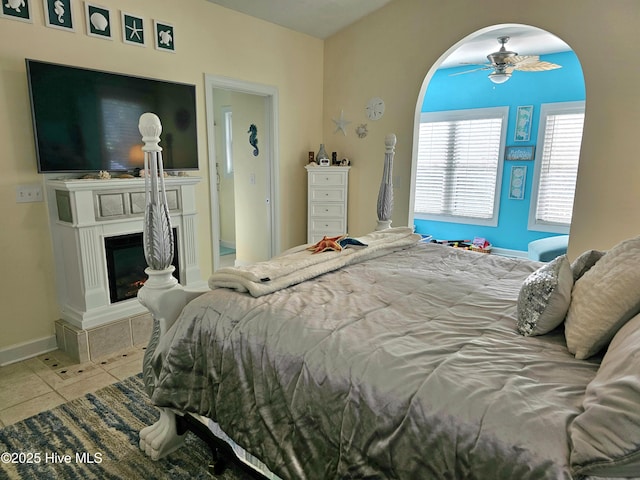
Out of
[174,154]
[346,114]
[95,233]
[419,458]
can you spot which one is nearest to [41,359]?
[95,233]

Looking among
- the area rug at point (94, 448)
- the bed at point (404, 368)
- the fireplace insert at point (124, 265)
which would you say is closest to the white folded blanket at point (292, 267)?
the bed at point (404, 368)

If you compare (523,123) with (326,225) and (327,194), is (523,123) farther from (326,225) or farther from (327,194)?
(326,225)

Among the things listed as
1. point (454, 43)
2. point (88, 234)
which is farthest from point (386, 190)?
point (88, 234)

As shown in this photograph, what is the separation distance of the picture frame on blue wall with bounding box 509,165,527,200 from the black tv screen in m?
4.50

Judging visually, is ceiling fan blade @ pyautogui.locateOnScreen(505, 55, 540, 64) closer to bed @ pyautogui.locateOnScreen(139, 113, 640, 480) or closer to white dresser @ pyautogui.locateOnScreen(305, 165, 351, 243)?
white dresser @ pyautogui.locateOnScreen(305, 165, 351, 243)

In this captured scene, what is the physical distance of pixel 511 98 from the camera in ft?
18.4

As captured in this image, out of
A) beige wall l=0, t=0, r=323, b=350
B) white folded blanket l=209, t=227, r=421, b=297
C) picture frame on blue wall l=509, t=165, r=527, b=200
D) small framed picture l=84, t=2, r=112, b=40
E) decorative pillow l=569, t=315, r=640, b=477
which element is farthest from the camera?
picture frame on blue wall l=509, t=165, r=527, b=200

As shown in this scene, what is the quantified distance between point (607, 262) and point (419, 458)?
0.92m

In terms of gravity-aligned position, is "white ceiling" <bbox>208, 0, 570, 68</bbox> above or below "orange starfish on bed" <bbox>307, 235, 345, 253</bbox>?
above

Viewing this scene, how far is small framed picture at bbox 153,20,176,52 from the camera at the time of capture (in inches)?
131

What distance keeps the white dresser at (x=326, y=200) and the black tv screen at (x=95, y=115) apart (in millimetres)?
1695

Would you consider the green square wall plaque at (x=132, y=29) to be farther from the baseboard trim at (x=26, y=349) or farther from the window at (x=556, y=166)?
the window at (x=556, y=166)

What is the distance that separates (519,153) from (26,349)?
5.94 m

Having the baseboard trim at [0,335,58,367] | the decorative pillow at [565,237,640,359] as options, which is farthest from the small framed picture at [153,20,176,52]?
the decorative pillow at [565,237,640,359]
